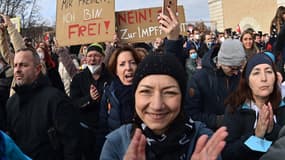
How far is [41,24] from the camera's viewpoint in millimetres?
45219

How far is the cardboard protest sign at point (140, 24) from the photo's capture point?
214 inches

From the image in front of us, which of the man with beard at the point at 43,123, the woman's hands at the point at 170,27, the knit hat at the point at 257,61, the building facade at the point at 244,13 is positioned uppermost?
the building facade at the point at 244,13

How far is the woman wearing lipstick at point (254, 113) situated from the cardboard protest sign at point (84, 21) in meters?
2.52

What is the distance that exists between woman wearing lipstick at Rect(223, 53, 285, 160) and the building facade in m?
38.1

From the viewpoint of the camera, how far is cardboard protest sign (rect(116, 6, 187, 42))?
5434 millimetres

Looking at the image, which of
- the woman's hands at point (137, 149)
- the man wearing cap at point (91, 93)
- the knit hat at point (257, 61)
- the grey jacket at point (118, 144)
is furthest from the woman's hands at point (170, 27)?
the man wearing cap at point (91, 93)

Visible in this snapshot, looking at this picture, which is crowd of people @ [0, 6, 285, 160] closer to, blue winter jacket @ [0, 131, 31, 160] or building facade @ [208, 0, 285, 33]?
blue winter jacket @ [0, 131, 31, 160]

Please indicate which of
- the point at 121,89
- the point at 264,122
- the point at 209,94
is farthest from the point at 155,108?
the point at 209,94

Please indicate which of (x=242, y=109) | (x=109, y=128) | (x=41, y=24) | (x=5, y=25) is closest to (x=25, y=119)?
(x=109, y=128)

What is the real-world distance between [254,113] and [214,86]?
1.01 meters

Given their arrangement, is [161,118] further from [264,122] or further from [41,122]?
[41,122]

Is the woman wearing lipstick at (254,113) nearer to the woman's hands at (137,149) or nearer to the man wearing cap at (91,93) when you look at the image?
the woman's hands at (137,149)

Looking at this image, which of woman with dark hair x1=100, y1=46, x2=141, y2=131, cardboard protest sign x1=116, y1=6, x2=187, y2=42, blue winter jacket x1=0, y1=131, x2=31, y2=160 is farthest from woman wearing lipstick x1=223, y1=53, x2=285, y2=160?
cardboard protest sign x1=116, y1=6, x2=187, y2=42

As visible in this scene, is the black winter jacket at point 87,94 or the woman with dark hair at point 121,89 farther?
the black winter jacket at point 87,94
